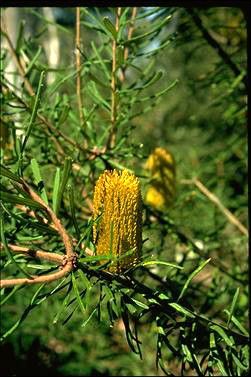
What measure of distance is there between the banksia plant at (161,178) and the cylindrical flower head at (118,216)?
298 millimetres

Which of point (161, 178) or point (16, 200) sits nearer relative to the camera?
point (16, 200)

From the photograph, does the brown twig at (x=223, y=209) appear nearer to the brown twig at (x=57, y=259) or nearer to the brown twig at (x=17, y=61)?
the brown twig at (x=17, y=61)

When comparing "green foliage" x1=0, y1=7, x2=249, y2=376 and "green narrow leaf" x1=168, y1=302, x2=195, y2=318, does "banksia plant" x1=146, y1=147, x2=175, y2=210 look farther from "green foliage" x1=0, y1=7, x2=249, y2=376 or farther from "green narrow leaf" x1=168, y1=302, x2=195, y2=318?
"green narrow leaf" x1=168, y1=302, x2=195, y2=318

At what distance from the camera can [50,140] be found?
1.99 ft

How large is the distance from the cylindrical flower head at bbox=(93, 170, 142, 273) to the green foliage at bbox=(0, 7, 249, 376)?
1 cm

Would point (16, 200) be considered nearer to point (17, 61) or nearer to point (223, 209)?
point (17, 61)

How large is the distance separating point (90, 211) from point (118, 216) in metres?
0.27

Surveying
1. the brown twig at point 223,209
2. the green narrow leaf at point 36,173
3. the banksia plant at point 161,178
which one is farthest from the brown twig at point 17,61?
the brown twig at point 223,209

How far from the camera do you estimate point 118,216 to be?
320 mm

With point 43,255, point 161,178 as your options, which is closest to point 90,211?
point 161,178

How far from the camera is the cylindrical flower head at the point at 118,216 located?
31 cm

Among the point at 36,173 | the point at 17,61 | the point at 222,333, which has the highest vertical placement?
the point at 17,61

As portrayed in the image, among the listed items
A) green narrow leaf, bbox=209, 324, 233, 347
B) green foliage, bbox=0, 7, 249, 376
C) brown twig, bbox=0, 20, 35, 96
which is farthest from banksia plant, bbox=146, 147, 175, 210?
green narrow leaf, bbox=209, 324, 233, 347

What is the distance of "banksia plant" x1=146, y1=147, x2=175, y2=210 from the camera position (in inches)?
25.3
